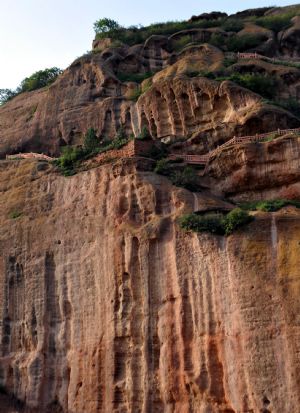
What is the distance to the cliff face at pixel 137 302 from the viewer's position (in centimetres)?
2203

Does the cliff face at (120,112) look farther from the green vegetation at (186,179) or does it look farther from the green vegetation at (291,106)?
the green vegetation at (186,179)

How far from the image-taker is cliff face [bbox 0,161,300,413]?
2203 centimetres

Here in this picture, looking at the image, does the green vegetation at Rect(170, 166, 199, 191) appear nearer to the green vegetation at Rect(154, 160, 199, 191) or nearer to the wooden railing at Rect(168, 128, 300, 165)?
the green vegetation at Rect(154, 160, 199, 191)

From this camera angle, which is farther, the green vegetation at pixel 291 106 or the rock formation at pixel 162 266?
the green vegetation at pixel 291 106

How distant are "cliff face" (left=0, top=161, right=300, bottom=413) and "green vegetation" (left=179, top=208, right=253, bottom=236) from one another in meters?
0.33

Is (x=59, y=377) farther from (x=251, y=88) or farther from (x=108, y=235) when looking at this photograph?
(x=251, y=88)

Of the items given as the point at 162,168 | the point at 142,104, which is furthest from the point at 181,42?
the point at 162,168

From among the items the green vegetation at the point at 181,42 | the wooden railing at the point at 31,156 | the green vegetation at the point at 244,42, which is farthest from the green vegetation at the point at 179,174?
the green vegetation at the point at 181,42

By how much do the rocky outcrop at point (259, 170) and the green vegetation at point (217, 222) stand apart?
9.72 feet

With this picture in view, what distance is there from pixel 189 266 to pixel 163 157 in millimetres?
6668

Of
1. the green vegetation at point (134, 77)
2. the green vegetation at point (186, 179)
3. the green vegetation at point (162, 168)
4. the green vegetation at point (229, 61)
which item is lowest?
the green vegetation at point (186, 179)

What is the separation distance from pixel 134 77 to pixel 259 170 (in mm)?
16488

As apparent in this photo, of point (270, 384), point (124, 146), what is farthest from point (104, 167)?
point (270, 384)

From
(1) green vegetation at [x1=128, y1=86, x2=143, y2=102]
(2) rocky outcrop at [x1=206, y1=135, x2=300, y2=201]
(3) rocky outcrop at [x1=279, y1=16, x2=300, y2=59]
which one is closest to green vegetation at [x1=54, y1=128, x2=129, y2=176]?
(2) rocky outcrop at [x1=206, y1=135, x2=300, y2=201]
